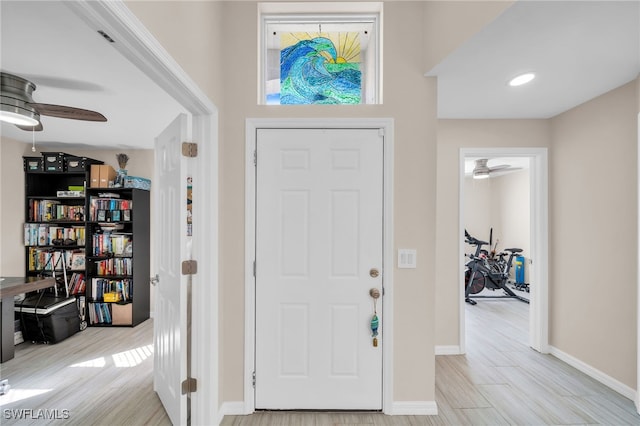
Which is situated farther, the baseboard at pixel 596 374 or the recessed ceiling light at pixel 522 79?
the baseboard at pixel 596 374

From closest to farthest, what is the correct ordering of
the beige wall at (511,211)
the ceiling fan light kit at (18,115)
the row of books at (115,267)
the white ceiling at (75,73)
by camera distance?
the white ceiling at (75,73)
the ceiling fan light kit at (18,115)
the row of books at (115,267)
the beige wall at (511,211)

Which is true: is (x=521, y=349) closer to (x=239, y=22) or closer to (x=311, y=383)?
(x=311, y=383)

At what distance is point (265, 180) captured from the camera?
2088 mm

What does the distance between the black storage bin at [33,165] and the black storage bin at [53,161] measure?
79 millimetres

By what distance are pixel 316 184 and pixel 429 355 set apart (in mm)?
1421

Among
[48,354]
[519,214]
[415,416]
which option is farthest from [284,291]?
[519,214]

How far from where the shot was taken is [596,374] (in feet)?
8.38

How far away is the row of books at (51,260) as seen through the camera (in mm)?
3943

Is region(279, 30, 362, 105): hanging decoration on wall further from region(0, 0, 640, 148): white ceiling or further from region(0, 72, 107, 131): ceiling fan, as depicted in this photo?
region(0, 72, 107, 131): ceiling fan

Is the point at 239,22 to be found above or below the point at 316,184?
above

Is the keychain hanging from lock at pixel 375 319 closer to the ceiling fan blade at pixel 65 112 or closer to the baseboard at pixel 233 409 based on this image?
the baseboard at pixel 233 409

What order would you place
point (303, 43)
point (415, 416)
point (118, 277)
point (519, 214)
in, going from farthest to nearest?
point (519, 214) < point (118, 277) < point (303, 43) < point (415, 416)

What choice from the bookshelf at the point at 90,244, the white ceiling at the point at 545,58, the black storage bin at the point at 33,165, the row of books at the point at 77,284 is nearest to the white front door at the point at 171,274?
the white ceiling at the point at 545,58

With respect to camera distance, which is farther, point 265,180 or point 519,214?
point 519,214
